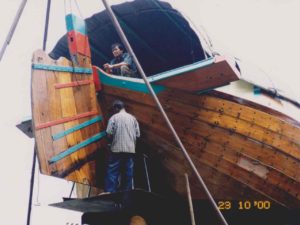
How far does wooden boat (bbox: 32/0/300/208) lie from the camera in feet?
15.2

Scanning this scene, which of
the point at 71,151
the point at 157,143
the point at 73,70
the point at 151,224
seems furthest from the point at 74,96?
the point at 151,224

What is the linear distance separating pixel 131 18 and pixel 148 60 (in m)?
1.30

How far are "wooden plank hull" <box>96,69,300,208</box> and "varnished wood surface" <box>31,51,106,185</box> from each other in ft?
2.20

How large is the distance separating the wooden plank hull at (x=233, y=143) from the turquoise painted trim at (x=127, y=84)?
0.04 m

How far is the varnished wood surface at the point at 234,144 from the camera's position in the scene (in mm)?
4754

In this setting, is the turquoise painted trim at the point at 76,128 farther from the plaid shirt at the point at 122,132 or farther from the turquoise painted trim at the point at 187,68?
the turquoise painted trim at the point at 187,68

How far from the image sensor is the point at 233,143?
15.6 feet

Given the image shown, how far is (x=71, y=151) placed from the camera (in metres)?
4.62

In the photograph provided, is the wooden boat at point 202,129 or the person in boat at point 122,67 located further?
the person in boat at point 122,67
